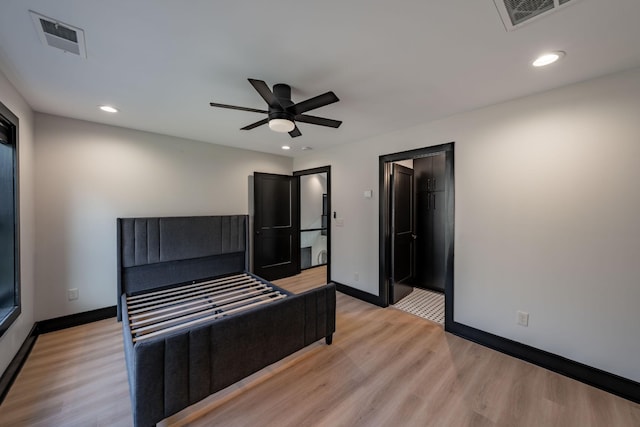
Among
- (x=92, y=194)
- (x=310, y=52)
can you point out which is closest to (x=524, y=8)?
(x=310, y=52)

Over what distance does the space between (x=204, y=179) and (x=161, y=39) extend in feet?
8.50

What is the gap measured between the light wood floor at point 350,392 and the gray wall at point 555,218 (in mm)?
404

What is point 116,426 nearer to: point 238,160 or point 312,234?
point 238,160

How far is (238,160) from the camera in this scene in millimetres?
4266

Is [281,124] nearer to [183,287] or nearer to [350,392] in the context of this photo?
[350,392]

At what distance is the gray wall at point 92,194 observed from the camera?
2.75m

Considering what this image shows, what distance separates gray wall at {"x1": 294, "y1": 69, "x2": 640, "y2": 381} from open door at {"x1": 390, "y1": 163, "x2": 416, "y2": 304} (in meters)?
A: 0.90

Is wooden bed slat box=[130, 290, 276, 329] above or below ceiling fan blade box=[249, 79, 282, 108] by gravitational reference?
below

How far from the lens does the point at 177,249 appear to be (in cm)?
337

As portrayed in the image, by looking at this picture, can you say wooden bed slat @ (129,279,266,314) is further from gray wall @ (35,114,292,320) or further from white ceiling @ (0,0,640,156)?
white ceiling @ (0,0,640,156)

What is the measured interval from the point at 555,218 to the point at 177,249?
4.18m

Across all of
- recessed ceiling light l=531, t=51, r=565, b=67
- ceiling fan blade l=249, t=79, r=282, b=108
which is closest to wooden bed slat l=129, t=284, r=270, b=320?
ceiling fan blade l=249, t=79, r=282, b=108

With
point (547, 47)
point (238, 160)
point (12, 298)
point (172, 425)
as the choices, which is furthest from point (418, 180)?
point (12, 298)

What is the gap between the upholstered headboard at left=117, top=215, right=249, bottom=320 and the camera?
10.1 feet
